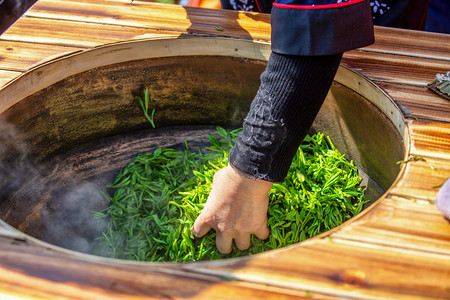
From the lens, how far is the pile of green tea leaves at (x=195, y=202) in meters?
1.62

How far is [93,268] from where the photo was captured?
2.94 ft

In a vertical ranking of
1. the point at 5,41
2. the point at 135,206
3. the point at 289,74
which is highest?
the point at 289,74

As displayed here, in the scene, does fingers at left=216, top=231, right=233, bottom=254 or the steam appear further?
the steam

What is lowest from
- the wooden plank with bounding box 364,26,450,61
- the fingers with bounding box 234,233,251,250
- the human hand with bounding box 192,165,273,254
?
the fingers with bounding box 234,233,251,250

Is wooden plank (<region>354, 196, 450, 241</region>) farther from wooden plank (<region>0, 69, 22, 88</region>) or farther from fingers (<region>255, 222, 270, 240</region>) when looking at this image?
wooden plank (<region>0, 69, 22, 88</region>)

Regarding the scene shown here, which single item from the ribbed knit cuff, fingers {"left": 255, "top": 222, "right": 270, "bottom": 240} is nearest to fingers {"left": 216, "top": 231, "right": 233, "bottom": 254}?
fingers {"left": 255, "top": 222, "right": 270, "bottom": 240}

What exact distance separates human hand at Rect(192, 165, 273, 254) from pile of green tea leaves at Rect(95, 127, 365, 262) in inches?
6.4

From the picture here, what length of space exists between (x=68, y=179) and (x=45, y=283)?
1.09m

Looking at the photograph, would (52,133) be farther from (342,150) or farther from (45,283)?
(342,150)

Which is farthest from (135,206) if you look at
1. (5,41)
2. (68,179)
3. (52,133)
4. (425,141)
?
(425,141)

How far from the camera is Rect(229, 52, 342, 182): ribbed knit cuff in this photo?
1.08 metres

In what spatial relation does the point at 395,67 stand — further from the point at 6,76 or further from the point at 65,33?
the point at 6,76

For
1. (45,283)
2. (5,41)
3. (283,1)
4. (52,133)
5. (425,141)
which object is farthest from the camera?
(52,133)

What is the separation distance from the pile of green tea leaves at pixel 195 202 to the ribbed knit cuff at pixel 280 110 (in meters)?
0.53
